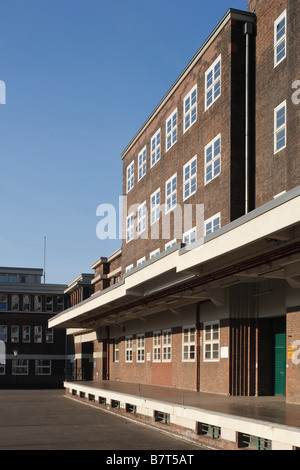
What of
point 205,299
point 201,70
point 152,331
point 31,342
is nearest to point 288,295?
point 205,299

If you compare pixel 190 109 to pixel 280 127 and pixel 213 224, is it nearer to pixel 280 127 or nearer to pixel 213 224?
pixel 213 224

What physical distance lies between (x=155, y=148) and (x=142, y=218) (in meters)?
4.22

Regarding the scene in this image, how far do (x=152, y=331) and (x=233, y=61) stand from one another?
1582 cm

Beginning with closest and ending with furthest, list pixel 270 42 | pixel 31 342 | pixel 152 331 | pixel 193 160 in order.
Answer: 1. pixel 270 42
2. pixel 193 160
3. pixel 152 331
4. pixel 31 342

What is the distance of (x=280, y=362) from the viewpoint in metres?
22.8

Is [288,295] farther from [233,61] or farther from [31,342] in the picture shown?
[31,342]

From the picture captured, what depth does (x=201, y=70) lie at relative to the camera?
27.8 metres

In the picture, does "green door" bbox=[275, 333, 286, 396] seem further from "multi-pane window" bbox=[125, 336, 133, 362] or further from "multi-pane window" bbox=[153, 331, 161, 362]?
"multi-pane window" bbox=[125, 336, 133, 362]

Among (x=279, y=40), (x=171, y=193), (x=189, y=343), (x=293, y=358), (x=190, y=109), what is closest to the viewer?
(x=293, y=358)

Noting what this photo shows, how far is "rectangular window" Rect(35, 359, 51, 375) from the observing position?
6662 centimetres

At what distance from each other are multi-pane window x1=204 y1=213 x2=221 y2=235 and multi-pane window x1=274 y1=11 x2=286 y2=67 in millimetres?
5975

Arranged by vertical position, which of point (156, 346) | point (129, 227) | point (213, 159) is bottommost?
point (156, 346)

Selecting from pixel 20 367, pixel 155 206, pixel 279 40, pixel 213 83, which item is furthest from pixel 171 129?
pixel 20 367

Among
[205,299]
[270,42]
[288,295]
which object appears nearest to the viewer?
[288,295]
